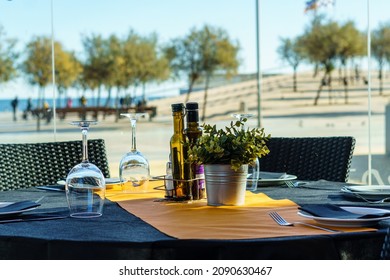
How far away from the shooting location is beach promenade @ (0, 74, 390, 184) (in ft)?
20.5

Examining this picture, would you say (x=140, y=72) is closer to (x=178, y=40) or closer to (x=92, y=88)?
(x=92, y=88)

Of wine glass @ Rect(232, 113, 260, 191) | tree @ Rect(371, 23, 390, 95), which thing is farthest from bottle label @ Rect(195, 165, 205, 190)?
tree @ Rect(371, 23, 390, 95)

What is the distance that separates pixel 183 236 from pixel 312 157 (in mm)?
1678

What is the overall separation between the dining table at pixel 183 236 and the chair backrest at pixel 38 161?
1061 mm

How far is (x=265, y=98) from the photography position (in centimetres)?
701

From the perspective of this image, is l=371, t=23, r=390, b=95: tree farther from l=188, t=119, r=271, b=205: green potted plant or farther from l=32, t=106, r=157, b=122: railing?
l=188, t=119, r=271, b=205: green potted plant

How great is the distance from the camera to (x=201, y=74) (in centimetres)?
737

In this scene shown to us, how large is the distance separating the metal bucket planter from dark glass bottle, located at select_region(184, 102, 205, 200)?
97 mm

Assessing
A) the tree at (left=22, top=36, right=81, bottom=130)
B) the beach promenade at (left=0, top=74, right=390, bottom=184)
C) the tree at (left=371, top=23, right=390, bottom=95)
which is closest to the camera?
the tree at (left=371, top=23, right=390, bottom=95)

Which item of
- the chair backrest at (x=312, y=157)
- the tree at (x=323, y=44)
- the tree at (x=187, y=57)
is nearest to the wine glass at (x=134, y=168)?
the chair backrest at (x=312, y=157)

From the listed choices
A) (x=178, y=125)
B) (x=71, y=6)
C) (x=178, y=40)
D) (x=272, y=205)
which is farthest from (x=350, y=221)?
(x=178, y=40)

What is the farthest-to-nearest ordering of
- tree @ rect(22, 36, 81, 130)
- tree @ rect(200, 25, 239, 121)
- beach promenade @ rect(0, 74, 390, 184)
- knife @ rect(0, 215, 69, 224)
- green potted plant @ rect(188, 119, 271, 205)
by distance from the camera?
tree @ rect(200, 25, 239, 121) → beach promenade @ rect(0, 74, 390, 184) → tree @ rect(22, 36, 81, 130) → green potted plant @ rect(188, 119, 271, 205) → knife @ rect(0, 215, 69, 224)

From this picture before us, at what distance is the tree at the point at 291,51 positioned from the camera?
6254 millimetres

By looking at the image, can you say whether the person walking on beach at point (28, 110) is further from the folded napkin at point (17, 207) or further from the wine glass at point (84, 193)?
the wine glass at point (84, 193)
